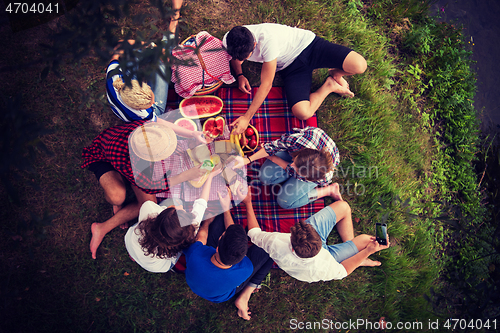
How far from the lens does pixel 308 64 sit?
3428 mm

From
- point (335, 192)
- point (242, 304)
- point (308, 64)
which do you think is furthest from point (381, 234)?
point (308, 64)

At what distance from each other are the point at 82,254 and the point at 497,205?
6365 millimetres

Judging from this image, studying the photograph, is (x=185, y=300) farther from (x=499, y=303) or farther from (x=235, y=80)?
(x=499, y=303)

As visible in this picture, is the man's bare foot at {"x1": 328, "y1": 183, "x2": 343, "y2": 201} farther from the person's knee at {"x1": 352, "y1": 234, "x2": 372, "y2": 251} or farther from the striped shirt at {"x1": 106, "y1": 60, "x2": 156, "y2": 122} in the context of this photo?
the striped shirt at {"x1": 106, "y1": 60, "x2": 156, "y2": 122}

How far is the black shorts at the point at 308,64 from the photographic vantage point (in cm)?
332

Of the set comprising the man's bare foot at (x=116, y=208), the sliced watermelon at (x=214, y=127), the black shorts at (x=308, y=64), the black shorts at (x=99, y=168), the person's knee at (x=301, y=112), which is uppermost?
the black shorts at (x=308, y=64)

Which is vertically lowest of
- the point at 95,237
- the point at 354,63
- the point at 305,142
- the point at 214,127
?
the point at 95,237

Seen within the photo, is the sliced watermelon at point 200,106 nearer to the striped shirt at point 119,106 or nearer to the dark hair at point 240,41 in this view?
the striped shirt at point 119,106

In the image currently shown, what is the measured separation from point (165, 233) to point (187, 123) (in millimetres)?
1504

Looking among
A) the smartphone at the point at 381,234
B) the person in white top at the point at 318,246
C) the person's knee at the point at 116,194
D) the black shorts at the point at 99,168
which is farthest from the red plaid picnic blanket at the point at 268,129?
the person's knee at the point at 116,194

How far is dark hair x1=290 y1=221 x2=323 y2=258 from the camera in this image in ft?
8.72

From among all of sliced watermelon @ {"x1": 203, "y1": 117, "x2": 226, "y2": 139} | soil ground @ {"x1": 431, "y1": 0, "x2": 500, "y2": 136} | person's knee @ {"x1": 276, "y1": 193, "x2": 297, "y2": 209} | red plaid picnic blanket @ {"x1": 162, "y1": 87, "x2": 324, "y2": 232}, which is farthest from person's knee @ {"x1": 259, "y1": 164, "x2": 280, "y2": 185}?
soil ground @ {"x1": 431, "y1": 0, "x2": 500, "y2": 136}

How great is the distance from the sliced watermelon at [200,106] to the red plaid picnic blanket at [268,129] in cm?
14

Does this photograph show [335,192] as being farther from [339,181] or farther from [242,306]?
[242,306]
